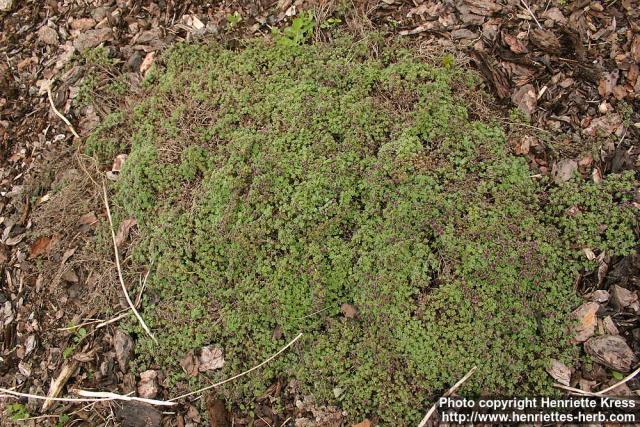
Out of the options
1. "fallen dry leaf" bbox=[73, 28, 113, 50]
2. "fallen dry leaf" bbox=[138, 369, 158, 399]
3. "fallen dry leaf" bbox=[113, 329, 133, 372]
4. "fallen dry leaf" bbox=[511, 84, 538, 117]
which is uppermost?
"fallen dry leaf" bbox=[73, 28, 113, 50]

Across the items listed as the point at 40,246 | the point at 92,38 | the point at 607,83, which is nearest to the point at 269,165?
the point at 40,246

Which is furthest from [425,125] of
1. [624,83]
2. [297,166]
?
[624,83]

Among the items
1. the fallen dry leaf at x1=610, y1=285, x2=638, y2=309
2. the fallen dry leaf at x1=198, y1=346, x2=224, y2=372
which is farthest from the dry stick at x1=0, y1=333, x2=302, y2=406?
the fallen dry leaf at x1=610, y1=285, x2=638, y2=309

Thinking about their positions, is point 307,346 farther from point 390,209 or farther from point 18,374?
point 18,374

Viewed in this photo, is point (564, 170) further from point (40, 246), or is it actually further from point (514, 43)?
point (40, 246)

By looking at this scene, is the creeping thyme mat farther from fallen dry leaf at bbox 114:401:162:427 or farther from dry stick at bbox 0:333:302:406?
fallen dry leaf at bbox 114:401:162:427
